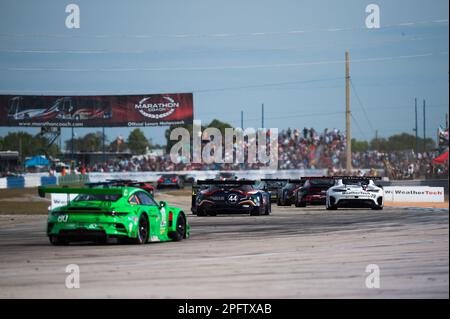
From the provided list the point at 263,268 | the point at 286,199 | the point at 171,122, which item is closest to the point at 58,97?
the point at 171,122

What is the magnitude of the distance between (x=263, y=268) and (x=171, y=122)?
7161 cm

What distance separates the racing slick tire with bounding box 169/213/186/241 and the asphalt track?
256 millimetres

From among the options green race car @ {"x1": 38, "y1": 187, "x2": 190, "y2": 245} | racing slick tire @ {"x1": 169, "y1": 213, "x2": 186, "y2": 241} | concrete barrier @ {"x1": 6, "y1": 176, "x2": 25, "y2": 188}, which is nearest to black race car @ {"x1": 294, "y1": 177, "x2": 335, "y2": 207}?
racing slick tire @ {"x1": 169, "y1": 213, "x2": 186, "y2": 241}

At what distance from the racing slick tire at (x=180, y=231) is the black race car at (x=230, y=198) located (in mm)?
9358

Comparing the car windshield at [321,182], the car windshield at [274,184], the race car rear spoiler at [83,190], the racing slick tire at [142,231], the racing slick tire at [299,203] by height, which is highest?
the race car rear spoiler at [83,190]

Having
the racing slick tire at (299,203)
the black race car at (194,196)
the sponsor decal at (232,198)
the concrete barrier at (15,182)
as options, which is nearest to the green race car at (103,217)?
the sponsor decal at (232,198)

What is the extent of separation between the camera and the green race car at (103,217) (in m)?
17.6

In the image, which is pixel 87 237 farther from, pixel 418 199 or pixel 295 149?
pixel 295 149

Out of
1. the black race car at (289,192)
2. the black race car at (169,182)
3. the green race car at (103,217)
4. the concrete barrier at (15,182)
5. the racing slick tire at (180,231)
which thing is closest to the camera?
the green race car at (103,217)

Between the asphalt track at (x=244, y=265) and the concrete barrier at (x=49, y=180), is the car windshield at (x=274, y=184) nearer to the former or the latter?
the asphalt track at (x=244, y=265)

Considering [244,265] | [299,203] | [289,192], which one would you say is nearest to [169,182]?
[289,192]

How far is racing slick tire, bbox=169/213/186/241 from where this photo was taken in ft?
63.6

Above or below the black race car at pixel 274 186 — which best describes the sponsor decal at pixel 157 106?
above

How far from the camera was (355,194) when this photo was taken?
33125 mm
